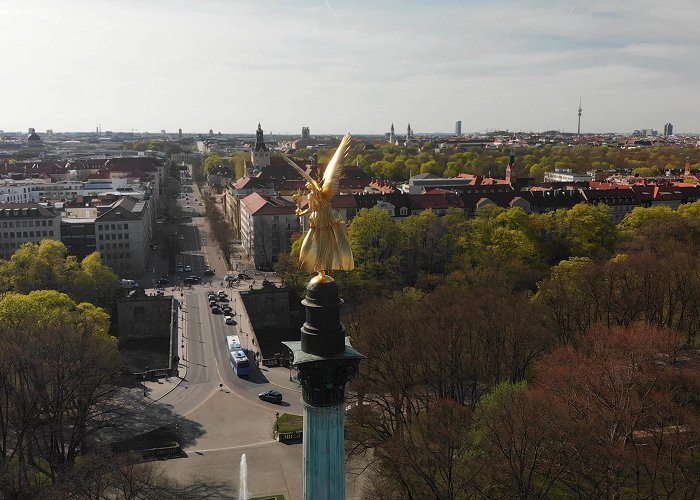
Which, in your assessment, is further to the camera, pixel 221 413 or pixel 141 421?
pixel 221 413

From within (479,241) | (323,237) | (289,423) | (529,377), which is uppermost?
(323,237)

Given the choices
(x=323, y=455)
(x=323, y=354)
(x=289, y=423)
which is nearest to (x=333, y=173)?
(x=323, y=354)

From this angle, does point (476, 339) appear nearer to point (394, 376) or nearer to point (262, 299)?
point (394, 376)

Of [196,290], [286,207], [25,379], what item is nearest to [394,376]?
[25,379]

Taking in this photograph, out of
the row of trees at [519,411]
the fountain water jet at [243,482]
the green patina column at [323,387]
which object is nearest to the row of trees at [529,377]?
the row of trees at [519,411]

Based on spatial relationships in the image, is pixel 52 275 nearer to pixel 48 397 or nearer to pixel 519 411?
pixel 48 397

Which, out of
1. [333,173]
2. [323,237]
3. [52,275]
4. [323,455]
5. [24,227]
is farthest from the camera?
[24,227]
